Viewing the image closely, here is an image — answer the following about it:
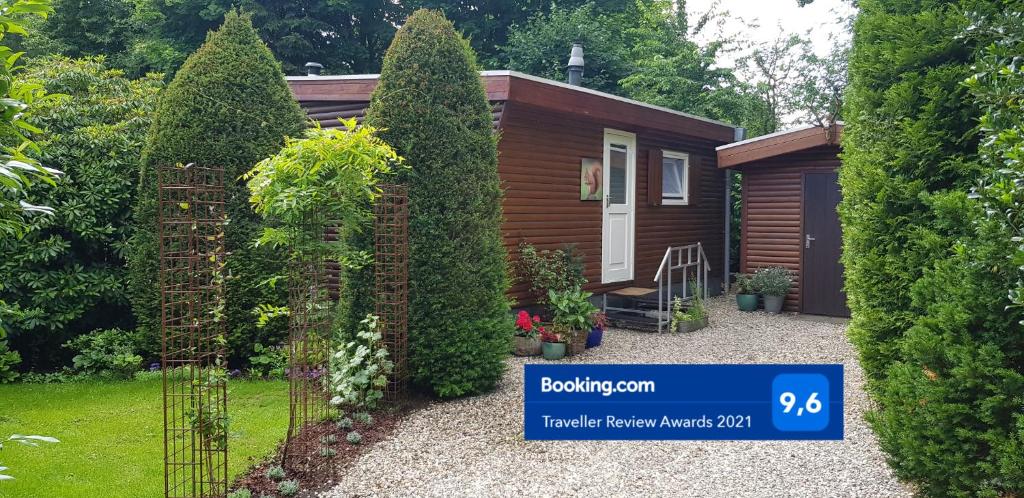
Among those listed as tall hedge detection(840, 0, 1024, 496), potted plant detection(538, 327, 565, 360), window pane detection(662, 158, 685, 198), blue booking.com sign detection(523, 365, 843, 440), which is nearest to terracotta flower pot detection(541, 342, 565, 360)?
potted plant detection(538, 327, 565, 360)

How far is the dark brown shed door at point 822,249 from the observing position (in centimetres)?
1023

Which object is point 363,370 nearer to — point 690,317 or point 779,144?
point 690,317

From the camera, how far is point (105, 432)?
5.19 meters

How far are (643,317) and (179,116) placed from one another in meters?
5.56

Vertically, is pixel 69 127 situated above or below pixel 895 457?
above

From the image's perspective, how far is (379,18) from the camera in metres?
20.9

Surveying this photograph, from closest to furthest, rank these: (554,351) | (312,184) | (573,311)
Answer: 1. (312,184)
2. (554,351)
3. (573,311)

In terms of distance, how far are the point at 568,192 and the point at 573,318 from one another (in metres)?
2.28

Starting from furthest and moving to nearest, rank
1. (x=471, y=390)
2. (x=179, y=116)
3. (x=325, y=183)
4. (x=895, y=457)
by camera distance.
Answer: (x=179, y=116) < (x=471, y=390) < (x=325, y=183) < (x=895, y=457)

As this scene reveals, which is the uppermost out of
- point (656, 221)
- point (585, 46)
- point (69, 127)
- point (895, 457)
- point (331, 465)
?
point (585, 46)

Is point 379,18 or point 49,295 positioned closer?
point 49,295

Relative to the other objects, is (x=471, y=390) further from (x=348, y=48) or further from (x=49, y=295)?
(x=348, y=48)

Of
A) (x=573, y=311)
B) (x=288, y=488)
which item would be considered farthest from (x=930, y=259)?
(x=573, y=311)

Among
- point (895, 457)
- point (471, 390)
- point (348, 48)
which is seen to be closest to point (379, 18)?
point (348, 48)
